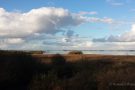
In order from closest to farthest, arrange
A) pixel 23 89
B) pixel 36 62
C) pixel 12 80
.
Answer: pixel 23 89, pixel 12 80, pixel 36 62

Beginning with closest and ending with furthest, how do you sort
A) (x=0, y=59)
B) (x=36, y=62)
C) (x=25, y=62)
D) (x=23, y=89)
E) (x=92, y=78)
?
(x=92, y=78)
(x=23, y=89)
(x=0, y=59)
(x=25, y=62)
(x=36, y=62)

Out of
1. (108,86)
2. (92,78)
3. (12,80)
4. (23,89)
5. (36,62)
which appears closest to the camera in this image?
(108,86)

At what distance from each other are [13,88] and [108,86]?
1026cm

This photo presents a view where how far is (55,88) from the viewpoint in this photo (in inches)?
1119

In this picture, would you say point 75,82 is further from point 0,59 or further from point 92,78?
point 0,59

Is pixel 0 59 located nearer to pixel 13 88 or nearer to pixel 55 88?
pixel 13 88

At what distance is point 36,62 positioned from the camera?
4538 centimetres

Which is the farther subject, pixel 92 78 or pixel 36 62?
pixel 36 62

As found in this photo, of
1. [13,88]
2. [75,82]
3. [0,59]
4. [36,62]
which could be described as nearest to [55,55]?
[36,62]

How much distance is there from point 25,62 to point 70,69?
5.58 metres

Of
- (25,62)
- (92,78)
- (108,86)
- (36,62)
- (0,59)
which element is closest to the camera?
(108,86)

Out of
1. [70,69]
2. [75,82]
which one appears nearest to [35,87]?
[75,82]

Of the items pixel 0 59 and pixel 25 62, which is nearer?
pixel 0 59

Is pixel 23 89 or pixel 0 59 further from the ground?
pixel 0 59
